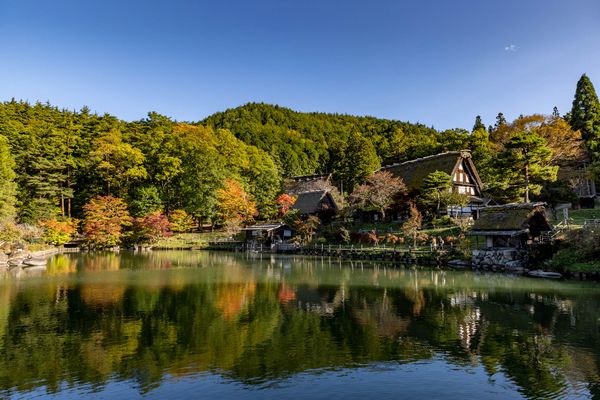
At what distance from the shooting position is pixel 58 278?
2148 centimetres

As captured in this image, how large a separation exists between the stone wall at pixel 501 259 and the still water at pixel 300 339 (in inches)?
156

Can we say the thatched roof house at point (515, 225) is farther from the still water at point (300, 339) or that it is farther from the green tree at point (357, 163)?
the green tree at point (357, 163)

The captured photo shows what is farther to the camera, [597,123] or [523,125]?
[523,125]

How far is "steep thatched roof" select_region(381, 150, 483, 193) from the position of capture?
3719cm

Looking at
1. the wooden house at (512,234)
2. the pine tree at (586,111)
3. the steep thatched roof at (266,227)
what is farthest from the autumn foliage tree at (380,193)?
the pine tree at (586,111)

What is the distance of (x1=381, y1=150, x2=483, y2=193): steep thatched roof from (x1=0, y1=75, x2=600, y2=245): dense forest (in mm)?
2024

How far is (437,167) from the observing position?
38438mm

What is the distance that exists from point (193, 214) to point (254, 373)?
133 ft

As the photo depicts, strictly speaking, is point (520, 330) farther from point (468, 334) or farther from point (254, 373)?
point (254, 373)

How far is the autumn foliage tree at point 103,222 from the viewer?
130 ft

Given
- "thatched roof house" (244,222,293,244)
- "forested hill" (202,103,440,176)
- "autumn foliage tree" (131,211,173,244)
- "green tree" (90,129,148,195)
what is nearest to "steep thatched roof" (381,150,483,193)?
"forested hill" (202,103,440,176)

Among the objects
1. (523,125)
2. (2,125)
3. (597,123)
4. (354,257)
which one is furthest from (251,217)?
(597,123)

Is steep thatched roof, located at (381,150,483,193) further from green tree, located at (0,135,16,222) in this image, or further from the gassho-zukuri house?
green tree, located at (0,135,16,222)

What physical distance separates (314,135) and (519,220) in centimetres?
6212
